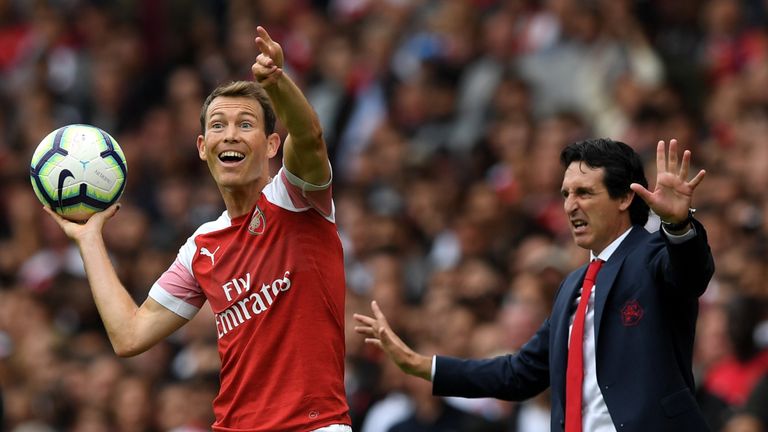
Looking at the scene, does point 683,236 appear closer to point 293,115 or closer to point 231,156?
point 293,115

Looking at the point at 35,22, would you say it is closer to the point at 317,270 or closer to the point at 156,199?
the point at 156,199

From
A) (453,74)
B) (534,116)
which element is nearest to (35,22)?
(453,74)

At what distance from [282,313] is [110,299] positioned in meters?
0.79

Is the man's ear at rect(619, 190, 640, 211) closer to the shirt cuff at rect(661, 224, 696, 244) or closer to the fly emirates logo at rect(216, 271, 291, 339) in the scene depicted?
the shirt cuff at rect(661, 224, 696, 244)

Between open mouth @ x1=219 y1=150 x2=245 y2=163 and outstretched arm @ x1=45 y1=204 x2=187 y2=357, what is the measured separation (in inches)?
23.8

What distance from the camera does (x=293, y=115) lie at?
5.74 m

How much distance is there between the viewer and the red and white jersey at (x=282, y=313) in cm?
598

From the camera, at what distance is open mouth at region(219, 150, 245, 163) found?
6.22m

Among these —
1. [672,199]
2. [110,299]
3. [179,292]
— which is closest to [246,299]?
[179,292]

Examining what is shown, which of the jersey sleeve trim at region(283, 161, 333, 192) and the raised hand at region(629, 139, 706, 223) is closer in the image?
the raised hand at region(629, 139, 706, 223)

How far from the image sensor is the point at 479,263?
10688 mm

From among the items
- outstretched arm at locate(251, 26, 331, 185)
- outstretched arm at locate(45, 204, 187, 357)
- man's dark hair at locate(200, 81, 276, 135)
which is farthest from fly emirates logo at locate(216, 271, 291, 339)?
man's dark hair at locate(200, 81, 276, 135)

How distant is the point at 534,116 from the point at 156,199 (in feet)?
13.4

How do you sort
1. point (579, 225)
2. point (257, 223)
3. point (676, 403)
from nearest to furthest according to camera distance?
1. point (676, 403)
2. point (257, 223)
3. point (579, 225)
